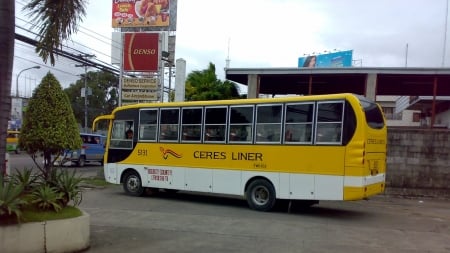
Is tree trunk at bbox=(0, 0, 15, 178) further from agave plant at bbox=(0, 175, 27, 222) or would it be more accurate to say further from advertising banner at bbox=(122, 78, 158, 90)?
advertising banner at bbox=(122, 78, 158, 90)

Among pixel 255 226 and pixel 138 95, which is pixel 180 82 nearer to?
pixel 138 95

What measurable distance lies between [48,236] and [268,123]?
7.17 meters

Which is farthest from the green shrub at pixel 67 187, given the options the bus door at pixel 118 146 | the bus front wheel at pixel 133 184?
the bus door at pixel 118 146

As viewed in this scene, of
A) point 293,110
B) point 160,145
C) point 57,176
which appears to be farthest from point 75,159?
point 57,176

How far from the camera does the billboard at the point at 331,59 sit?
4906cm

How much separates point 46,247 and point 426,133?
45.8ft

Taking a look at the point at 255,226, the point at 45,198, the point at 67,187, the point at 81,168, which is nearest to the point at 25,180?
the point at 45,198

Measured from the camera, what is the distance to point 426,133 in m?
16.7

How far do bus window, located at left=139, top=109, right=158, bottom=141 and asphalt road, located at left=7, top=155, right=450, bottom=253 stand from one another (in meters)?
2.03

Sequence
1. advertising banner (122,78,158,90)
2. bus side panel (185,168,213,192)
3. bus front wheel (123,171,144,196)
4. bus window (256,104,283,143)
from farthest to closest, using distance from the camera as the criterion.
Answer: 1. advertising banner (122,78,158,90)
2. bus front wheel (123,171,144,196)
3. bus side panel (185,168,213,192)
4. bus window (256,104,283,143)

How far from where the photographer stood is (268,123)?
42.1ft

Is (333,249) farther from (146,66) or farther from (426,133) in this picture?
(146,66)

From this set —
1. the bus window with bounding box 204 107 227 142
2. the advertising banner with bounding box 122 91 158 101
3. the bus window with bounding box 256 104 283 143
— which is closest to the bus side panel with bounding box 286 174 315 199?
the bus window with bounding box 256 104 283 143

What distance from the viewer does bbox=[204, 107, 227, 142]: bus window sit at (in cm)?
1366
